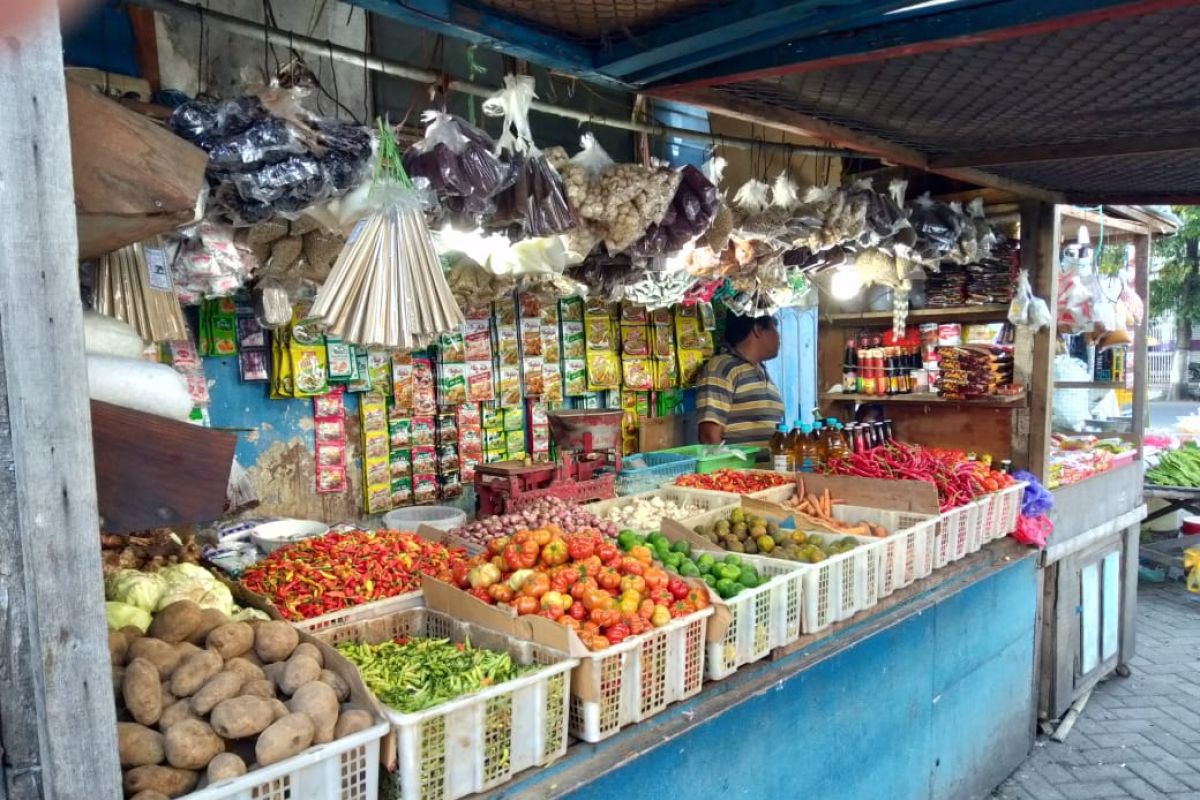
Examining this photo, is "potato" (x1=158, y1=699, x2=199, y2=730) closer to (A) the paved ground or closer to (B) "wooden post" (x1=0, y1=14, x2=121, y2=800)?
(B) "wooden post" (x1=0, y1=14, x2=121, y2=800)

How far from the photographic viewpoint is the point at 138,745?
1465 millimetres

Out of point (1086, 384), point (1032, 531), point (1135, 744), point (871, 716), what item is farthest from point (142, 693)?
point (1086, 384)

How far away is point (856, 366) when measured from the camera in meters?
5.34

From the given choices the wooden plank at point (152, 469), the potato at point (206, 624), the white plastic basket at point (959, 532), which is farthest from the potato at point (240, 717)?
the white plastic basket at point (959, 532)

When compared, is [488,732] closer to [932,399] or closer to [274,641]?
[274,641]

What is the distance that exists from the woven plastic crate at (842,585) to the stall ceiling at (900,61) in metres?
1.61

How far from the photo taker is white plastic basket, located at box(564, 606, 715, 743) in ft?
6.81

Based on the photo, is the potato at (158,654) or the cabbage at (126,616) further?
the cabbage at (126,616)

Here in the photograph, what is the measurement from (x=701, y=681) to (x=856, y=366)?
3.41 metres

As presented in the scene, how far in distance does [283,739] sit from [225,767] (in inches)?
4.1

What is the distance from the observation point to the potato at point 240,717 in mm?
1536

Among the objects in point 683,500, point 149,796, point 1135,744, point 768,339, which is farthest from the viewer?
point 768,339

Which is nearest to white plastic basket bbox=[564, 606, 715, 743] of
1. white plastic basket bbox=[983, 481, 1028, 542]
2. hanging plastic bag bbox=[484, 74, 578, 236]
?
hanging plastic bag bbox=[484, 74, 578, 236]

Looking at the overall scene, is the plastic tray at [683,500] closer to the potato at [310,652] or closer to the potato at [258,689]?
the potato at [310,652]
